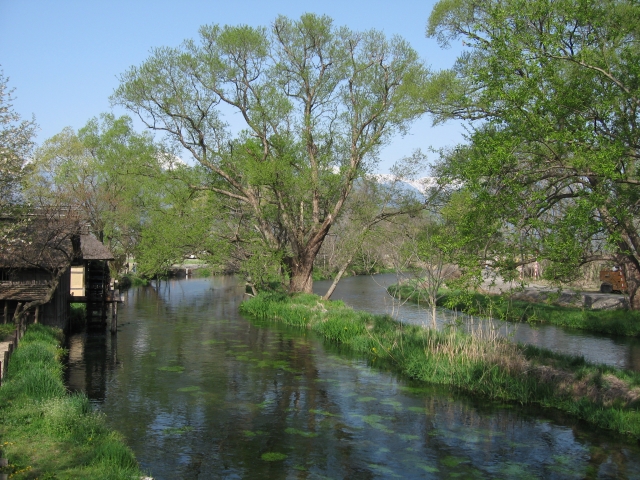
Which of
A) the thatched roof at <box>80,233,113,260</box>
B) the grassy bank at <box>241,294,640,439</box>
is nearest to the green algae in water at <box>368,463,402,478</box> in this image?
the grassy bank at <box>241,294,640,439</box>

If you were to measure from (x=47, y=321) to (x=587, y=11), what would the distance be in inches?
824

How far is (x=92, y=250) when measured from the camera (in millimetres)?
26984

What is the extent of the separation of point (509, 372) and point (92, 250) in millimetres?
18993

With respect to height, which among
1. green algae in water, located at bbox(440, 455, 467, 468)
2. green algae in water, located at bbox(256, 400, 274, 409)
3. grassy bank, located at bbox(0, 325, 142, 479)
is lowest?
green algae in water, located at bbox(440, 455, 467, 468)

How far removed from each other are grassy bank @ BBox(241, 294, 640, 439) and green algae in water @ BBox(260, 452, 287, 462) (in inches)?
270

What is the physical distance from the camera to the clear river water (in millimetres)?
11195

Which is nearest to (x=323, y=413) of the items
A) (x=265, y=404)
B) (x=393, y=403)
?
(x=265, y=404)

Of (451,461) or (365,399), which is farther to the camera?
(365,399)

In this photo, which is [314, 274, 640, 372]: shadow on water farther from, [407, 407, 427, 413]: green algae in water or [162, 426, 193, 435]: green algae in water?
[162, 426, 193, 435]: green algae in water

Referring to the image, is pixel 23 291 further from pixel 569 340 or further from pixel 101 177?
pixel 101 177

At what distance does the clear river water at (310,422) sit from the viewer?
1120 centimetres

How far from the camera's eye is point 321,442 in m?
12.4

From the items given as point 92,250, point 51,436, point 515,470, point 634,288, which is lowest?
point 515,470

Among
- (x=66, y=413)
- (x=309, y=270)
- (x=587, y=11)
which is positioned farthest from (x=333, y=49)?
(x=66, y=413)
